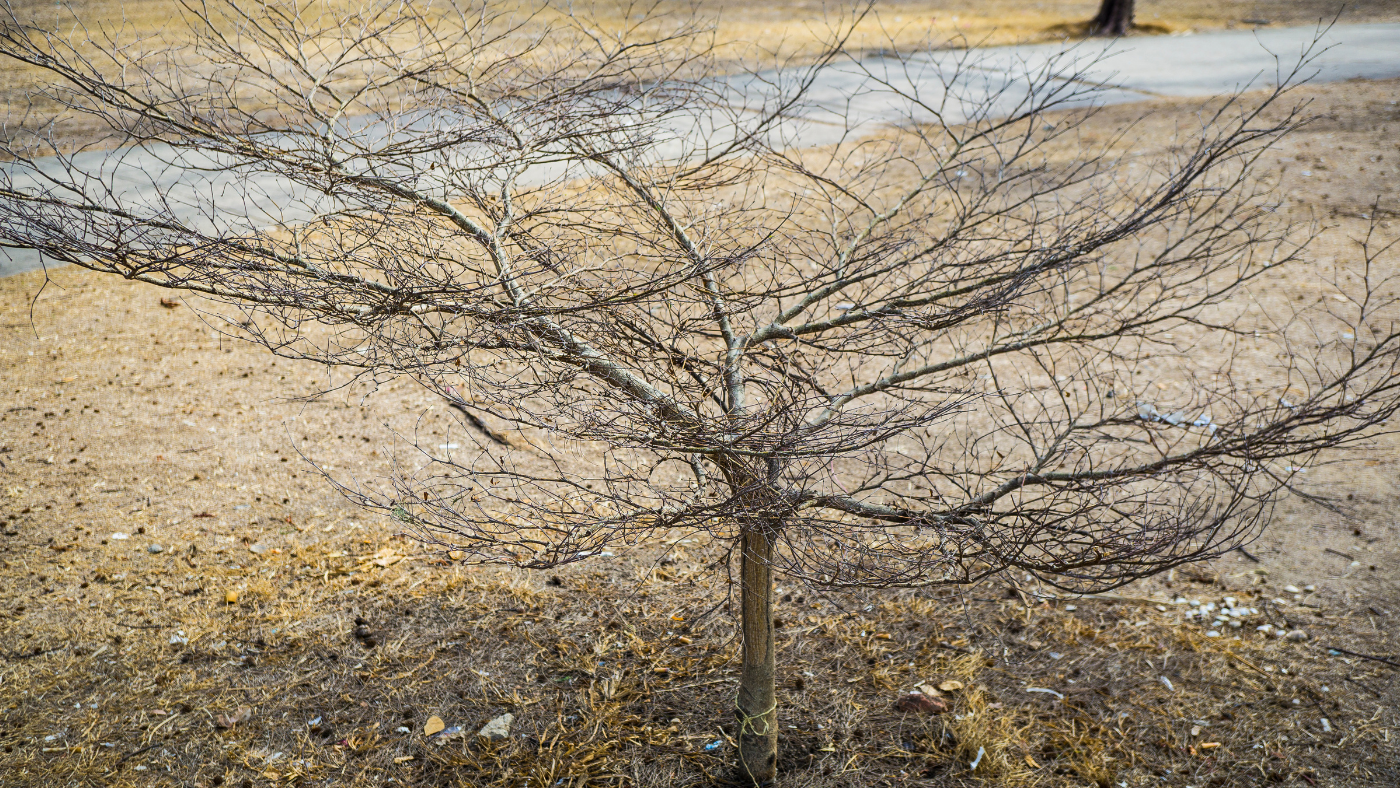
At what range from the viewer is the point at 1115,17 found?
17328mm

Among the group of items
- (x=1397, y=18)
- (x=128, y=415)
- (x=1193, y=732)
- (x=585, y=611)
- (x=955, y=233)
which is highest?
(x=1397, y=18)

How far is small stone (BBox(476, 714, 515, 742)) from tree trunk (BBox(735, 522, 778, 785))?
101cm

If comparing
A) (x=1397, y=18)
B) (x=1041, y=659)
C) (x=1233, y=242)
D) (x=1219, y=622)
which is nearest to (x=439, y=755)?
(x=1041, y=659)

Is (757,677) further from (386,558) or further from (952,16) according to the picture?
(952,16)

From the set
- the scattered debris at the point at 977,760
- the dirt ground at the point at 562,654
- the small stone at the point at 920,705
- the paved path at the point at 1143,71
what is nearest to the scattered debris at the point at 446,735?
the dirt ground at the point at 562,654

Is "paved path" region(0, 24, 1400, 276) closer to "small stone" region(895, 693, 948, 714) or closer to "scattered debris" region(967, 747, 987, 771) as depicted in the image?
"small stone" region(895, 693, 948, 714)

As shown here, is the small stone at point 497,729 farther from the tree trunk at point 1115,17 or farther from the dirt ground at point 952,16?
the tree trunk at point 1115,17

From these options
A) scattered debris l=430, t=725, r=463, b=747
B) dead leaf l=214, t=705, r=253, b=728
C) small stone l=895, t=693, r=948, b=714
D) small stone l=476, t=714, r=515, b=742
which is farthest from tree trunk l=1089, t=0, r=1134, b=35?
dead leaf l=214, t=705, r=253, b=728

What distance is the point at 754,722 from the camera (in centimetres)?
395

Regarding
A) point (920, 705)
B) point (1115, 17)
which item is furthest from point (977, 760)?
point (1115, 17)

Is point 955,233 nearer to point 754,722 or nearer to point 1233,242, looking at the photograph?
point 754,722

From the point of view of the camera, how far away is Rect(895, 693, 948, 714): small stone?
4.50 meters

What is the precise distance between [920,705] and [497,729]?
189 cm

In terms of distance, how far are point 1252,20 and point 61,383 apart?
65.8 feet
